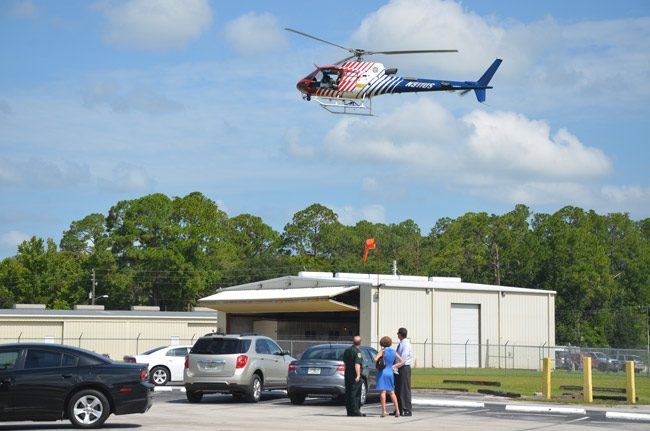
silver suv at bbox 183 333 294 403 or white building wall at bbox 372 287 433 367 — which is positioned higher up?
white building wall at bbox 372 287 433 367

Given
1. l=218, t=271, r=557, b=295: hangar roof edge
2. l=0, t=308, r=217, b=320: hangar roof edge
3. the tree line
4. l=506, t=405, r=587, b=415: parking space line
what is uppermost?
the tree line

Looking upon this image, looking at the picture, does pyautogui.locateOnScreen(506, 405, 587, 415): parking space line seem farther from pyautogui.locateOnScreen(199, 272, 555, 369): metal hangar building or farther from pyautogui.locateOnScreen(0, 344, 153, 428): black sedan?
pyautogui.locateOnScreen(199, 272, 555, 369): metal hangar building

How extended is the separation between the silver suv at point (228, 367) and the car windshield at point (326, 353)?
4.46 ft

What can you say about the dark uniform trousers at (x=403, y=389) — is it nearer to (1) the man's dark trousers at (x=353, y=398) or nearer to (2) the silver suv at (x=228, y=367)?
(1) the man's dark trousers at (x=353, y=398)

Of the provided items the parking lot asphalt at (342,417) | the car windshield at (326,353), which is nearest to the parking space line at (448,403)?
the parking lot asphalt at (342,417)

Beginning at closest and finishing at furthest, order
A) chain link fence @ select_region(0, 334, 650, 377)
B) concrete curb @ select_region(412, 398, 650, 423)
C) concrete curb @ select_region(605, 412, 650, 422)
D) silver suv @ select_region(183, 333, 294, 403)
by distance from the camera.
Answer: concrete curb @ select_region(605, 412, 650, 422) < concrete curb @ select_region(412, 398, 650, 423) < silver suv @ select_region(183, 333, 294, 403) < chain link fence @ select_region(0, 334, 650, 377)

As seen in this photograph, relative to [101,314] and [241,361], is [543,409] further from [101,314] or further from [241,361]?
[101,314]

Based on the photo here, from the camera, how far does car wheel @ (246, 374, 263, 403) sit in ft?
80.4

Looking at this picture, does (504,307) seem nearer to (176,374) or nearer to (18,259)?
(176,374)

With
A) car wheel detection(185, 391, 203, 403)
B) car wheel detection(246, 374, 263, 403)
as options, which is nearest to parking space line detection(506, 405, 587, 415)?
car wheel detection(246, 374, 263, 403)

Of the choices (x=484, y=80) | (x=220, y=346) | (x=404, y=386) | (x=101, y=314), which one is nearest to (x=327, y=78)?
(x=484, y=80)

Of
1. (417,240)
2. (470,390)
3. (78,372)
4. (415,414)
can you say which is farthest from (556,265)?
(78,372)

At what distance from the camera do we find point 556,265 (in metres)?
96.9

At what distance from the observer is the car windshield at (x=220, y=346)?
80.6ft
